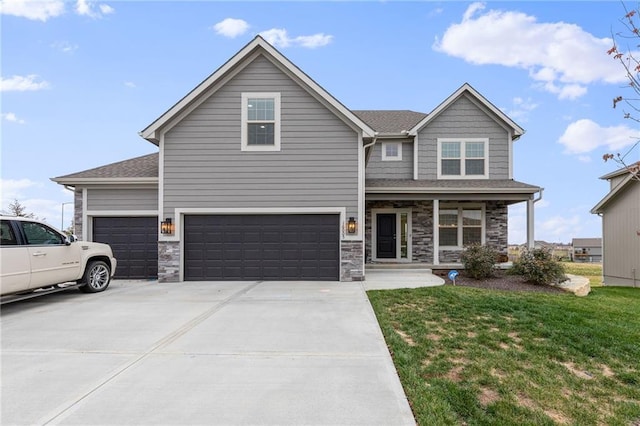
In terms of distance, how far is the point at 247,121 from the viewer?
413 inches

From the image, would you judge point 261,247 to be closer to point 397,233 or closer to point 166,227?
point 166,227

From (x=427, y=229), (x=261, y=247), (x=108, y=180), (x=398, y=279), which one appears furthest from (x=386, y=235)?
(x=108, y=180)

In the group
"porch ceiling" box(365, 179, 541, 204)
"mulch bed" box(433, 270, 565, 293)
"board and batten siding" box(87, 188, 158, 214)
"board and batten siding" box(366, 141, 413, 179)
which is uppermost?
"board and batten siding" box(366, 141, 413, 179)

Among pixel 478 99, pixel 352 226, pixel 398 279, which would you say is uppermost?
pixel 478 99

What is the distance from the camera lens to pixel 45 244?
23.9ft

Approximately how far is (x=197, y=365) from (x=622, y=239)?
60.2 ft

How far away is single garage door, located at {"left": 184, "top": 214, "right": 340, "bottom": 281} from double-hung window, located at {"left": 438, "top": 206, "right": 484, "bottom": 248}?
577 cm

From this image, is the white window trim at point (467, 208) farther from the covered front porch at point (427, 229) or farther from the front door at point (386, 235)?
the front door at point (386, 235)

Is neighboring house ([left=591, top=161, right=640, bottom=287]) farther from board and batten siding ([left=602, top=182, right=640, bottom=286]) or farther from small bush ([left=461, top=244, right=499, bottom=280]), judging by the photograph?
small bush ([left=461, top=244, right=499, bottom=280])

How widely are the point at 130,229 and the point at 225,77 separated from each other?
224 inches

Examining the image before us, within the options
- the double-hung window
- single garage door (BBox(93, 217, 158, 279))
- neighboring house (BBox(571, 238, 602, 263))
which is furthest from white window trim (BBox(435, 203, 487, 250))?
neighboring house (BBox(571, 238, 602, 263))

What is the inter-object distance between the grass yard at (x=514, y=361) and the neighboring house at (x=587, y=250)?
5189 cm

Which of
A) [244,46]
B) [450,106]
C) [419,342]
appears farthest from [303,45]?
[419,342]

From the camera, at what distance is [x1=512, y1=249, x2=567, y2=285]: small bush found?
10312 mm
